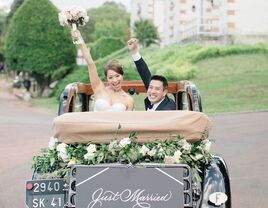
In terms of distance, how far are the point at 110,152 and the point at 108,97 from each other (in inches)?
73.8

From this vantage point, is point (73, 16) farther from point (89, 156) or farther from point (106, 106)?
point (89, 156)

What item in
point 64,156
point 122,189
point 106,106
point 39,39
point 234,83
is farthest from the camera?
point 39,39

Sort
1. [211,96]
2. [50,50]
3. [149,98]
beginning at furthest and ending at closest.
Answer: [50,50], [211,96], [149,98]

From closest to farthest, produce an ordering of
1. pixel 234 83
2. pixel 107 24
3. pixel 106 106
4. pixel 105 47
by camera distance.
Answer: pixel 106 106, pixel 234 83, pixel 105 47, pixel 107 24

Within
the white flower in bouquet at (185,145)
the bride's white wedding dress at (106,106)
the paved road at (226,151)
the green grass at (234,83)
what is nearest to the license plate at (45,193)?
the white flower in bouquet at (185,145)

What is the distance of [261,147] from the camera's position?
12.8 metres

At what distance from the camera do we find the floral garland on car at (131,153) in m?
4.85

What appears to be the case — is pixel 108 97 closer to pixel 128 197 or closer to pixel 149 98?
pixel 149 98

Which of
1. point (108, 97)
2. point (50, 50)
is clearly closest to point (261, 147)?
point (108, 97)

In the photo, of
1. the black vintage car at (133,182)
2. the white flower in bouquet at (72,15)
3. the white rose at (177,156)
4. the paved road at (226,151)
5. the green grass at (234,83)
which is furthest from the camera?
the green grass at (234,83)

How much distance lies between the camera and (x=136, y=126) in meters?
4.92

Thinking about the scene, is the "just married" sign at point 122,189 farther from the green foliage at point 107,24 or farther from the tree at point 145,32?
the green foliage at point 107,24

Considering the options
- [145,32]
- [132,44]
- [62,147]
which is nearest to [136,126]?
[62,147]

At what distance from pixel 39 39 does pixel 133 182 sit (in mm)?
29657
